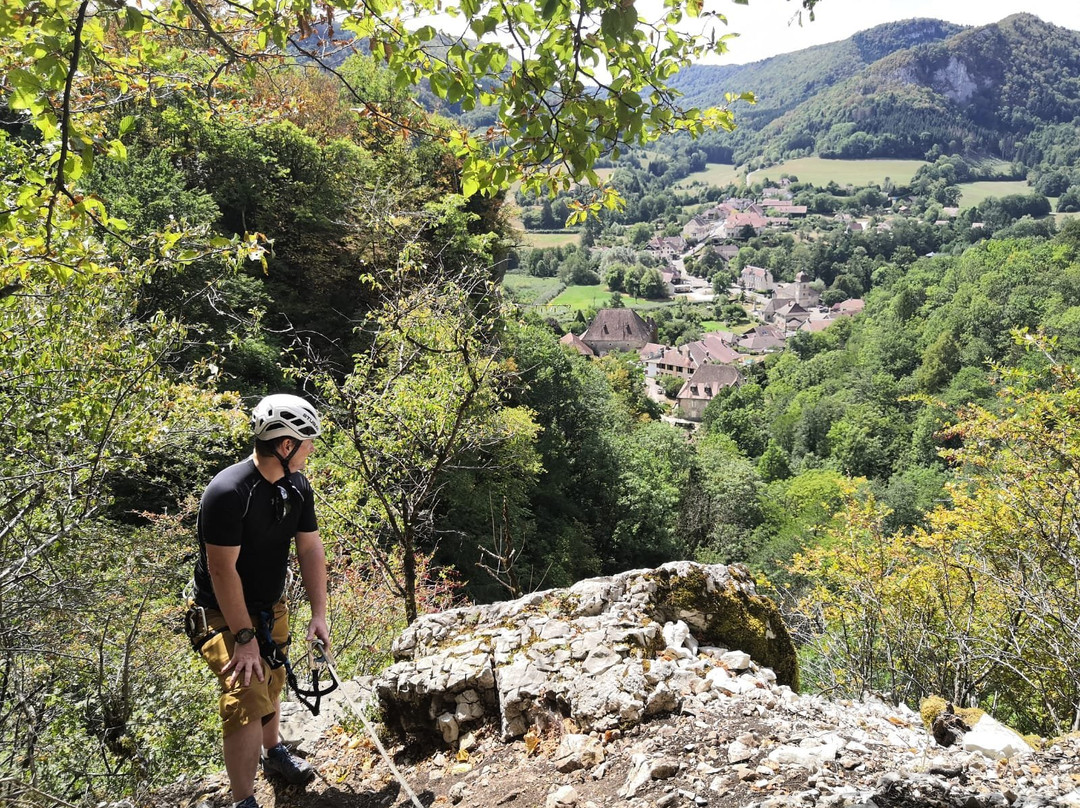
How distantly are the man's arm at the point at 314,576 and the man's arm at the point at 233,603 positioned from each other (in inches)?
14.7

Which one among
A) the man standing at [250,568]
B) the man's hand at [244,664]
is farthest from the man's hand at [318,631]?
the man's hand at [244,664]

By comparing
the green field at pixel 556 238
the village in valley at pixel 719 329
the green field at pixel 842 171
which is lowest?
the village in valley at pixel 719 329

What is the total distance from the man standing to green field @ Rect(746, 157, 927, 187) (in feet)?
628

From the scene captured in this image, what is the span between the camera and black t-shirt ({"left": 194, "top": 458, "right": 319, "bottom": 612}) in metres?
2.99

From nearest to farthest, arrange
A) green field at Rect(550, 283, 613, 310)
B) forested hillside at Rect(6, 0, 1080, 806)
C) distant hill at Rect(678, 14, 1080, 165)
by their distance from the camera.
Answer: forested hillside at Rect(6, 0, 1080, 806)
green field at Rect(550, 283, 613, 310)
distant hill at Rect(678, 14, 1080, 165)

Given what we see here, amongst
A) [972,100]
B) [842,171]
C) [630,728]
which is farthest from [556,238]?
[972,100]

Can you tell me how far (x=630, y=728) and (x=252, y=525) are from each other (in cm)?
246

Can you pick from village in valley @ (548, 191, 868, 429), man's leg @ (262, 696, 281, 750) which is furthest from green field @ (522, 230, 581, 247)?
man's leg @ (262, 696, 281, 750)

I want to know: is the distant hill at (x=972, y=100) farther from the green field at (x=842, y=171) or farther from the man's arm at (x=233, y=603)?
the man's arm at (x=233, y=603)

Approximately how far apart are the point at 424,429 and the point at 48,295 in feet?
13.5

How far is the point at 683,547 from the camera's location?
86.1 feet

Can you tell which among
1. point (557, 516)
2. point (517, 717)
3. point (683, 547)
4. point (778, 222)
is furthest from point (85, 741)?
point (778, 222)

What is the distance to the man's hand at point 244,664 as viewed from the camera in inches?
125

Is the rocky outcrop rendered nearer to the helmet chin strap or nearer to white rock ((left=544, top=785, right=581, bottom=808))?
white rock ((left=544, top=785, right=581, bottom=808))
